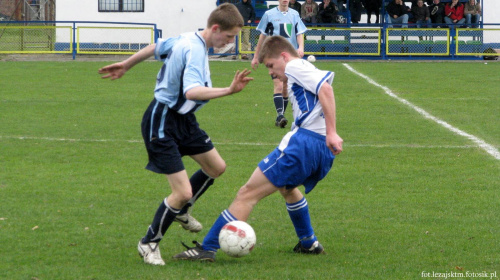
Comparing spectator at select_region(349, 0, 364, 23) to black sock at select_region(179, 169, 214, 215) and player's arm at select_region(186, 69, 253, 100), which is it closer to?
black sock at select_region(179, 169, 214, 215)

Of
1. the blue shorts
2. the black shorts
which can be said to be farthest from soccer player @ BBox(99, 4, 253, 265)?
the blue shorts

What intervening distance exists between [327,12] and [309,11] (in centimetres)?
63

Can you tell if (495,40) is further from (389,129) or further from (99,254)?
(99,254)

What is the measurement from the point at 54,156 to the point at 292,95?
5.00 metres

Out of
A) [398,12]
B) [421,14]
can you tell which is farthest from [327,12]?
[421,14]

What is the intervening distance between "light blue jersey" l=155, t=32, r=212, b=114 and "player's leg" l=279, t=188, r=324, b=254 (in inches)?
39.2

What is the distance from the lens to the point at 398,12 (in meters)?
28.1

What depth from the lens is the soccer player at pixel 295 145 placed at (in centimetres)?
548

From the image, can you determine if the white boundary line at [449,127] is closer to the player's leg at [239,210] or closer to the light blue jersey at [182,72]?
the player's leg at [239,210]

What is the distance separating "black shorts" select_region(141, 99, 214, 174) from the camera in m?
5.61

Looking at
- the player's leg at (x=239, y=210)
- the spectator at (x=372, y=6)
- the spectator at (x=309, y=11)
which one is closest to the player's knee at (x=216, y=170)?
the player's leg at (x=239, y=210)

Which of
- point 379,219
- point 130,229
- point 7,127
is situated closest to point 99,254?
point 130,229

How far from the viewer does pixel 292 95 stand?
5.79m

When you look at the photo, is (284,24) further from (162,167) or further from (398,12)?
(398,12)
